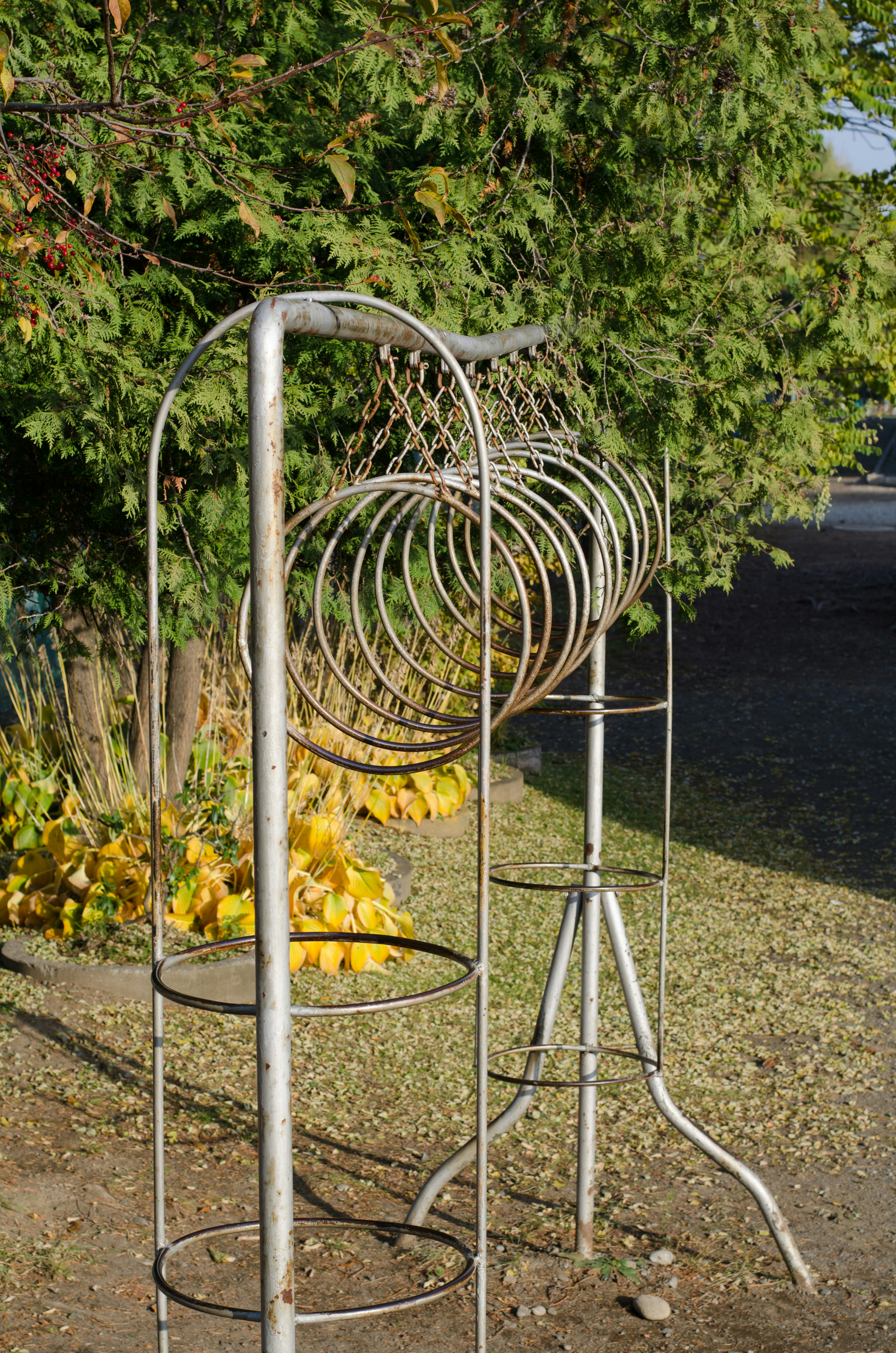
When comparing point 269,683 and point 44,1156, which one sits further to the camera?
point 44,1156

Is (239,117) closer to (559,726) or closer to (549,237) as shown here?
(549,237)

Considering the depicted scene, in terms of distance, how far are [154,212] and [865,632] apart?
10.7m

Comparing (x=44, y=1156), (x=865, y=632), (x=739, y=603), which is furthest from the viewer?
(x=739, y=603)

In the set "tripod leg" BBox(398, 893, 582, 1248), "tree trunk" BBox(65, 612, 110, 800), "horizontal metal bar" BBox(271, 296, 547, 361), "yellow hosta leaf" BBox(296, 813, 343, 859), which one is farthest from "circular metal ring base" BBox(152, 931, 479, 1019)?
"tree trunk" BBox(65, 612, 110, 800)

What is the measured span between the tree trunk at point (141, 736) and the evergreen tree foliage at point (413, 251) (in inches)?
25.9

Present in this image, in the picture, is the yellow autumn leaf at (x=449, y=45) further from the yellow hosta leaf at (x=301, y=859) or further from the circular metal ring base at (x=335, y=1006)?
the yellow hosta leaf at (x=301, y=859)

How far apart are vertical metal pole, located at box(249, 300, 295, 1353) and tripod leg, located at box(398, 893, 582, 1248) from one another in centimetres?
161

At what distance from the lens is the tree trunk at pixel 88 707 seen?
586cm

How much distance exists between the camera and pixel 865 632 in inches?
542

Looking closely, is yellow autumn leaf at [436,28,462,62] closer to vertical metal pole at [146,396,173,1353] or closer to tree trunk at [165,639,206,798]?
vertical metal pole at [146,396,173,1353]

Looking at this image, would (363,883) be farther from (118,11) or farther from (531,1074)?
(118,11)

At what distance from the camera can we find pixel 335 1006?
7.39 feet

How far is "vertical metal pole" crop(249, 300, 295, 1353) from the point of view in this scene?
5.91ft

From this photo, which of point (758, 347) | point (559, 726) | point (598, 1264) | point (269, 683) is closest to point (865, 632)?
point (559, 726)
